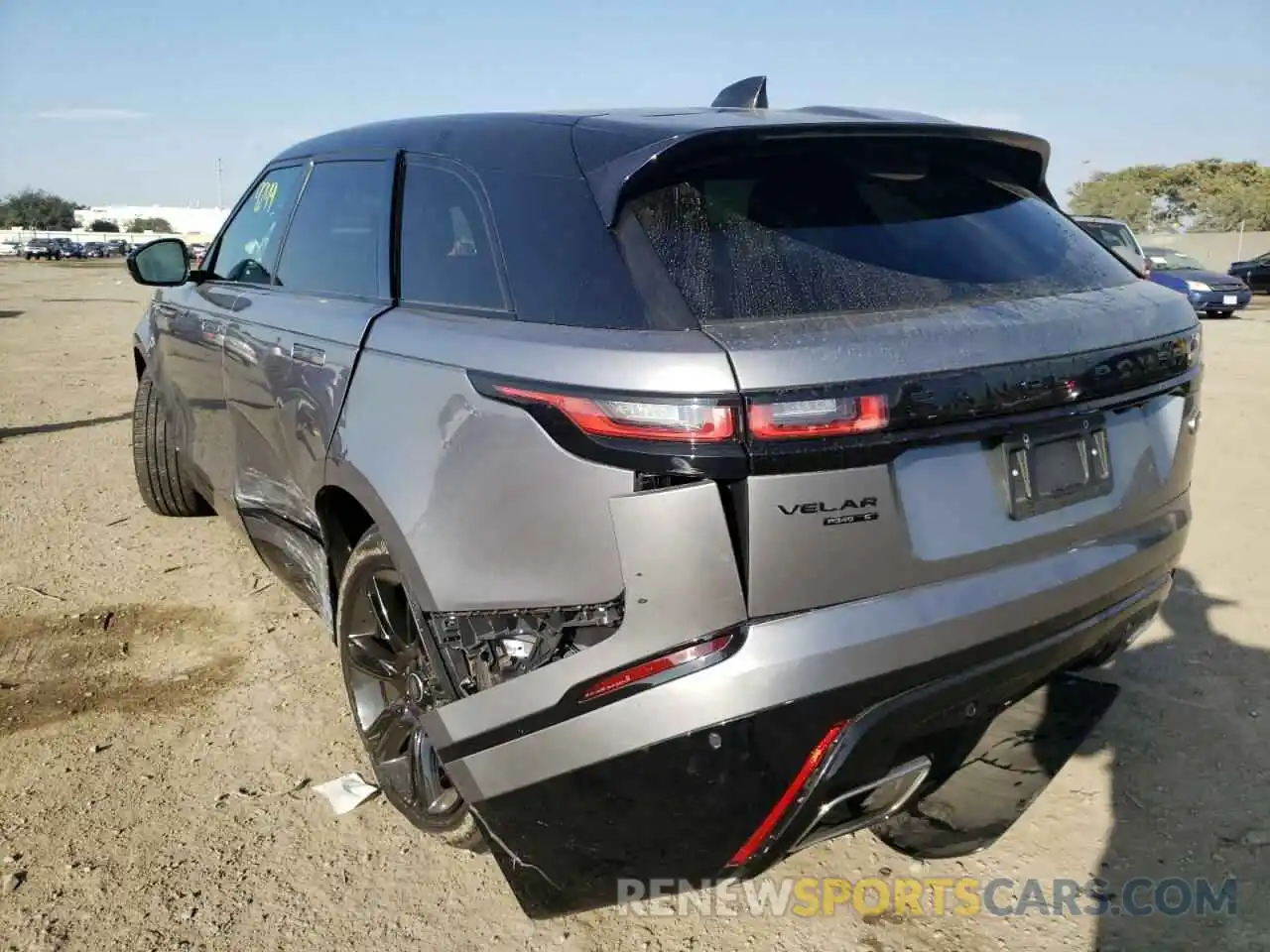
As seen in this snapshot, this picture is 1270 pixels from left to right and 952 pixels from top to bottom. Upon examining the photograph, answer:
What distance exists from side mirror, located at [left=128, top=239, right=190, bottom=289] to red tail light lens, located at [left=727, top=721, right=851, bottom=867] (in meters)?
3.40

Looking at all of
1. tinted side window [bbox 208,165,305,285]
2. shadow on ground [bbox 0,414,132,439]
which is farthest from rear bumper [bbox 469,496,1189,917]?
shadow on ground [bbox 0,414,132,439]

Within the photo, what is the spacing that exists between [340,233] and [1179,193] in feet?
202

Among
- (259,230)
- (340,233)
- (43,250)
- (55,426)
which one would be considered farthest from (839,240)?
(43,250)

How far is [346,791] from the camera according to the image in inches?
112

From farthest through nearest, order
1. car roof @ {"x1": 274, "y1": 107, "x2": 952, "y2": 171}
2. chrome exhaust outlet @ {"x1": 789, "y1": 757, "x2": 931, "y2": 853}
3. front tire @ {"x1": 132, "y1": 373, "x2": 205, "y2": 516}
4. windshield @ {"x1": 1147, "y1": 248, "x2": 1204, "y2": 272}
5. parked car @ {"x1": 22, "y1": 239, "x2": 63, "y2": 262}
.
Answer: parked car @ {"x1": 22, "y1": 239, "x2": 63, "y2": 262} < windshield @ {"x1": 1147, "y1": 248, "x2": 1204, "y2": 272} < front tire @ {"x1": 132, "y1": 373, "x2": 205, "y2": 516} < car roof @ {"x1": 274, "y1": 107, "x2": 952, "y2": 171} < chrome exhaust outlet @ {"x1": 789, "y1": 757, "x2": 931, "y2": 853}

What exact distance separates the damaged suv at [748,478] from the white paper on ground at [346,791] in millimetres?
436

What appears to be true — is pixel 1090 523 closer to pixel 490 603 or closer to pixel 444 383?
pixel 490 603

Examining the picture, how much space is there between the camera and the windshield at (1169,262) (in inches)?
769

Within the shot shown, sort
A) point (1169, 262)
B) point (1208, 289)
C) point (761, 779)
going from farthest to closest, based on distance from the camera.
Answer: point (1169, 262) → point (1208, 289) → point (761, 779)

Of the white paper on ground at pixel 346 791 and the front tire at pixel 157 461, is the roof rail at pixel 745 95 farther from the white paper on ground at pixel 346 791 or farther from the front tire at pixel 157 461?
the front tire at pixel 157 461

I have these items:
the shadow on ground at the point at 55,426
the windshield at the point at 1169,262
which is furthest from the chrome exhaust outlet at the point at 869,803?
the windshield at the point at 1169,262

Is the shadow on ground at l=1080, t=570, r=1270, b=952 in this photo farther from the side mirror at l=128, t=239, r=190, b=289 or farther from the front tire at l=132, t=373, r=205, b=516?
the front tire at l=132, t=373, r=205, b=516

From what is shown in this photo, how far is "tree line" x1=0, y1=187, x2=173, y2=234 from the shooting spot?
3794 inches

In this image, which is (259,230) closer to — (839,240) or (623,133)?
(623,133)
